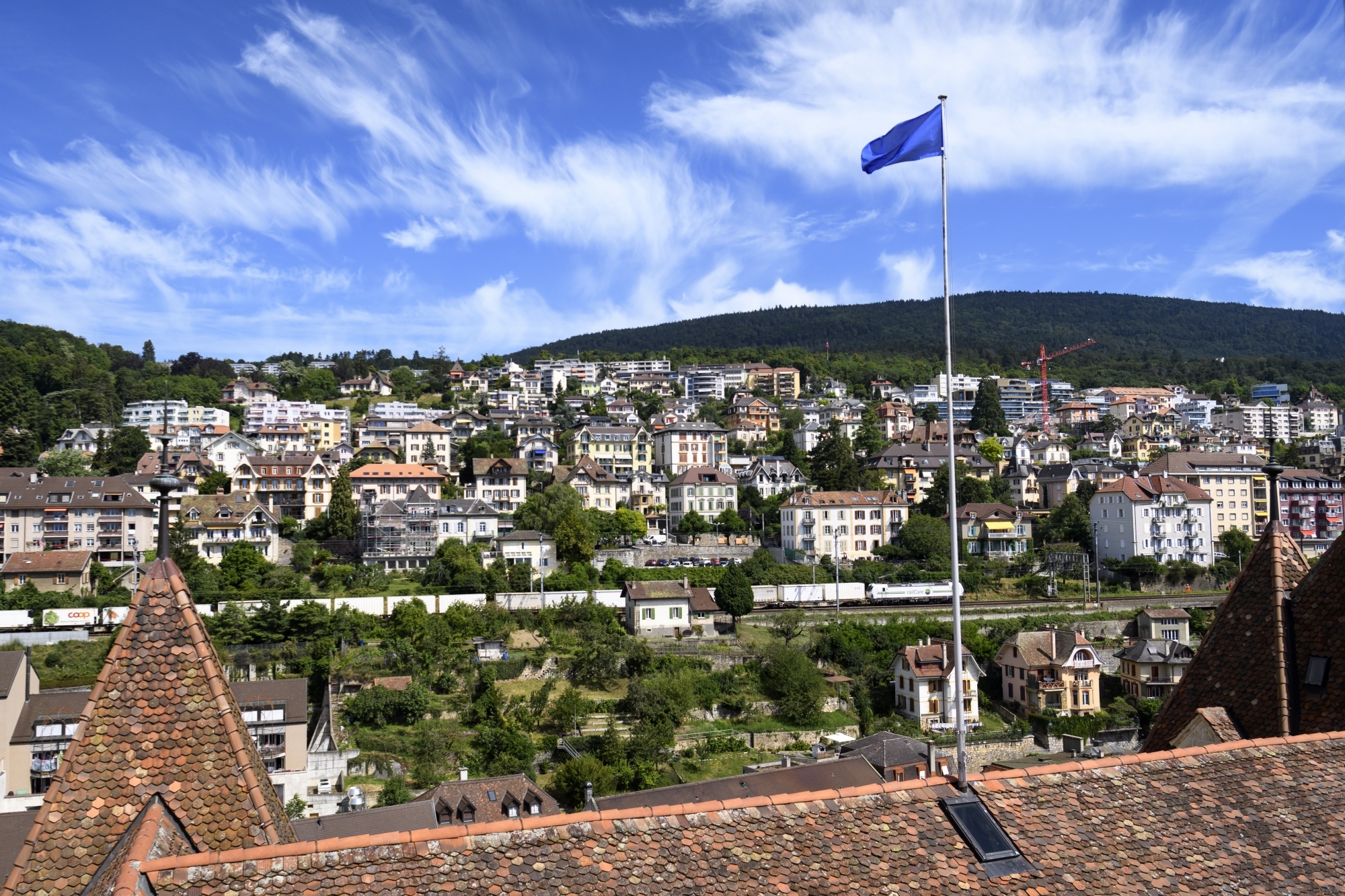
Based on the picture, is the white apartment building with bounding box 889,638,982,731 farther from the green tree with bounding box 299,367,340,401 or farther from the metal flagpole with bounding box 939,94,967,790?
the green tree with bounding box 299,367,340,401

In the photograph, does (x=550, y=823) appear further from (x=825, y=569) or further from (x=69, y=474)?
(x=69, y=474)

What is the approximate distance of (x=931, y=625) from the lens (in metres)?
55.4

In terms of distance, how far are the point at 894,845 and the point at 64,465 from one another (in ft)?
266

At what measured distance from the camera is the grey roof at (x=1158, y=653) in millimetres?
50250

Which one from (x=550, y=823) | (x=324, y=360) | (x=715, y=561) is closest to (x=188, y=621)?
(x=550, y=823)

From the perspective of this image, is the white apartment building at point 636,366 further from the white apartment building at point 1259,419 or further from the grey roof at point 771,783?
the grey roof at point 771,783

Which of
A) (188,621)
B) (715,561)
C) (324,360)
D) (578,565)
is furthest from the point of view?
(324,360)

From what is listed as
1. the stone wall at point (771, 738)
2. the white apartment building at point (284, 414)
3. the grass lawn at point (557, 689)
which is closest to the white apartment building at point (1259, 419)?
the stone wall at point (771, 738)

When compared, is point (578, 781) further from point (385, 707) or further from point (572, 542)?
point (572, 542)

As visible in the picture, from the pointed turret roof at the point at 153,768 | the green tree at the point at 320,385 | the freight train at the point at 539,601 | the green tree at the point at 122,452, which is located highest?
the green tree at the point at 320,385

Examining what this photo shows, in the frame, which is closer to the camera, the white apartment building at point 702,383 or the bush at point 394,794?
the bush at point 394,794

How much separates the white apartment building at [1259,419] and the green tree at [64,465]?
124 metres

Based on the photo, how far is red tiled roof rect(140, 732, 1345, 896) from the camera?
5.07 metres

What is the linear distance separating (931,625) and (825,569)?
11.5m
